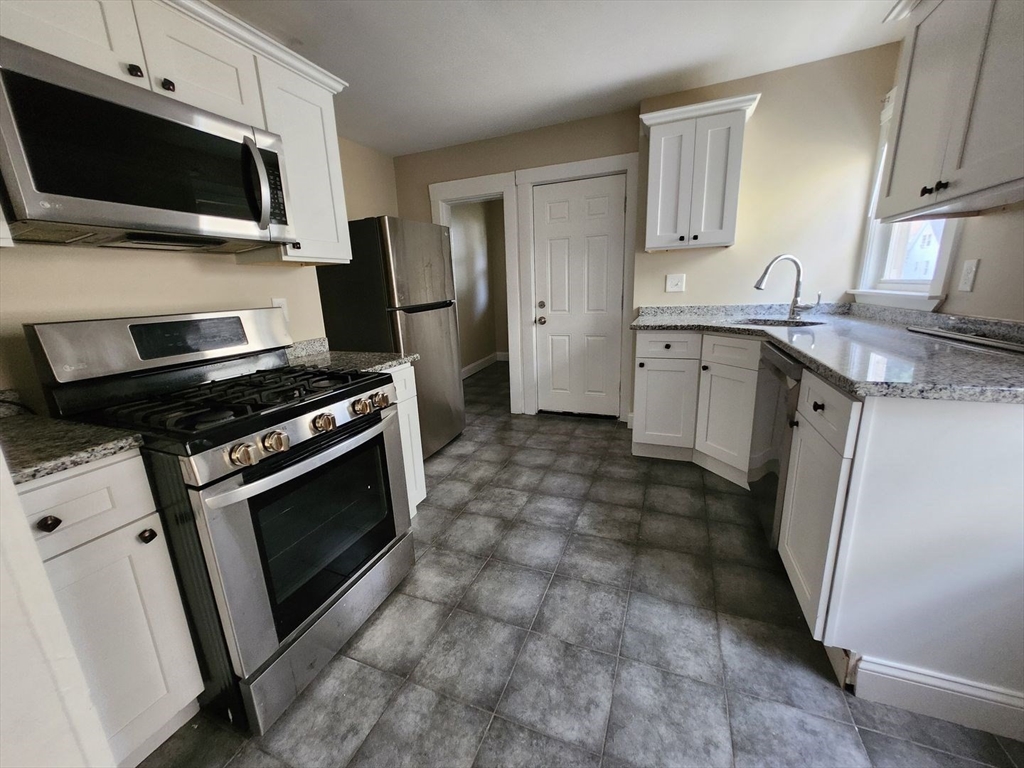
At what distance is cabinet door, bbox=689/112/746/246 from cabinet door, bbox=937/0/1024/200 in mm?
1247

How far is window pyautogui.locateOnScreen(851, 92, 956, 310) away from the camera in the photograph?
6.15ft

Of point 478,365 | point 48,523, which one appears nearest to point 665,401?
point 48,523

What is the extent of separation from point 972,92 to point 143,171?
2602 millimetres

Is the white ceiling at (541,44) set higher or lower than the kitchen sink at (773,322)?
higher

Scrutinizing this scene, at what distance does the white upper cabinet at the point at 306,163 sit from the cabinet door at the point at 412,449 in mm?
853

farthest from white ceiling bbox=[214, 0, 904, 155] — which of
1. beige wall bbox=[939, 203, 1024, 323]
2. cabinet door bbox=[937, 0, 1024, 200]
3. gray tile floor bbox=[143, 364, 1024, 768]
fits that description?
gray tile floor bbox=[143, 364, 1024, 768]

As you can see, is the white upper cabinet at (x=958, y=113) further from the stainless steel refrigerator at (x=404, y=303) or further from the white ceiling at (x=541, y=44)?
the stainless steel refrigerator at (x=404, y=303)

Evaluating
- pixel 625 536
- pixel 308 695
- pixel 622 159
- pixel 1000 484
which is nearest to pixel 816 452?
pixel 1000 484

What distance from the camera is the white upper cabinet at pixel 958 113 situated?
1114 millimetres

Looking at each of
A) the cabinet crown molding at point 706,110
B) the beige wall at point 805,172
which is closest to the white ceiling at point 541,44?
the beige wall at point 805,172

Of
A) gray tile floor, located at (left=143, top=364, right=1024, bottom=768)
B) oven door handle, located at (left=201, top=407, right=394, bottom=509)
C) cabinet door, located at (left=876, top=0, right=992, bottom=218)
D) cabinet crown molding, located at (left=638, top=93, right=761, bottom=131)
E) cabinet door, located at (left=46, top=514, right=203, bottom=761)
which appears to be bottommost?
gray tile floor, located at (left=143, top=364, right=1024, bottom=768)

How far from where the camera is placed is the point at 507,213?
353cm

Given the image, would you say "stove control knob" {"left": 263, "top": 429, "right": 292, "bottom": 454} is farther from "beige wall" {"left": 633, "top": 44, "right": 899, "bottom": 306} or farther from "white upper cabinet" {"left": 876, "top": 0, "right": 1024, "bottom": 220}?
"beige wall" {"left": 633, "top": 44, "right": 899, "bottom": 306}

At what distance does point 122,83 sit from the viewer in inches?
45.9
